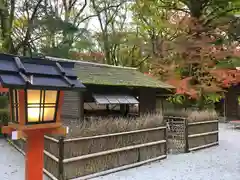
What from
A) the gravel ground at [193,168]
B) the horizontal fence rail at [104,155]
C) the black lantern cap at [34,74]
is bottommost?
the gravel ground at [193,168]

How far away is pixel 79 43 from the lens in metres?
15.4

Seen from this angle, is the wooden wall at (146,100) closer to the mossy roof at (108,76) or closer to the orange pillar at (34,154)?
the mossy roof at (108,76)

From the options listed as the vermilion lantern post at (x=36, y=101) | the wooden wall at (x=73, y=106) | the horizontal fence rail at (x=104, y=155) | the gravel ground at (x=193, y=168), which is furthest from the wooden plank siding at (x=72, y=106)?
the vermilion lantern post at (x=36, y=101)

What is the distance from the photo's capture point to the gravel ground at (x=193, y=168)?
6094mm

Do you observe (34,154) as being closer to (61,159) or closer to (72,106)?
(61,159)

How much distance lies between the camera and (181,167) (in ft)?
22.8

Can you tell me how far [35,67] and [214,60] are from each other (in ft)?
44.3

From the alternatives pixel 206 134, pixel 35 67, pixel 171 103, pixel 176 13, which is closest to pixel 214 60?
pixel 176 13

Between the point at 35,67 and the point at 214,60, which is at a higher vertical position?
the point at 214,60

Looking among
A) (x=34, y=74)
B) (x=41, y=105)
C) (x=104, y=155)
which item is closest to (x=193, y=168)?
(x=104, y=155)

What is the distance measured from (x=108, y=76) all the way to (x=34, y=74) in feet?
Answer: 23.8

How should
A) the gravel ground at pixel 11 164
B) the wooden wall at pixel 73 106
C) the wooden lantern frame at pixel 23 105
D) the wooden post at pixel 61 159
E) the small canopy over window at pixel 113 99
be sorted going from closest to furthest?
the wooden lantern frame at pixel 23 105 → the wooden post at pixel 61 159 → the gravel ground at pixel 11 164 → the small canopy over window at pixel 113 99 → the wooden wall at pixel 73 106

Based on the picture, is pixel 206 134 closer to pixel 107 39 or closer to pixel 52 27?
pixel 52 27

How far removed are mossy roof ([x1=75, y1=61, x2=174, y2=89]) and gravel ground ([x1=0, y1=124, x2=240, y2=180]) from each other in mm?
2982
